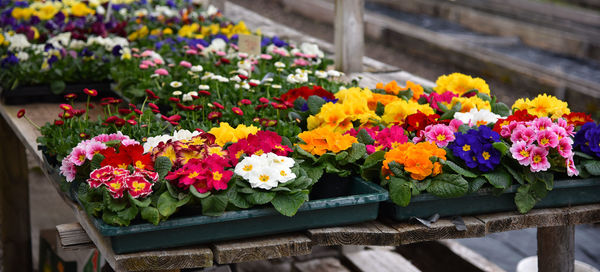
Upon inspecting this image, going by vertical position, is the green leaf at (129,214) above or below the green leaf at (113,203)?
below

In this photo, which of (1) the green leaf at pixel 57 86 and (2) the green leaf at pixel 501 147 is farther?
(1) the green leaf at pixel 57 86

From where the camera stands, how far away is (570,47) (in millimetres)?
8906

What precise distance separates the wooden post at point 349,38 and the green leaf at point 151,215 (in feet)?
7.67

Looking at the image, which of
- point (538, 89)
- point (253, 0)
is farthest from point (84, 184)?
point (253, 0)

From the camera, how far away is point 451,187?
2.14 metres

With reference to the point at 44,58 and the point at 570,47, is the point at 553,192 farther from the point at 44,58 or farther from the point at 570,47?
the point at 570,47

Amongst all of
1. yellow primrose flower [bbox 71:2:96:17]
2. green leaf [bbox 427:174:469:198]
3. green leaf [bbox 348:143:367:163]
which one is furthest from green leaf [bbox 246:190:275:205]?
yellow primrose flower [bbox 71:2:96:17]

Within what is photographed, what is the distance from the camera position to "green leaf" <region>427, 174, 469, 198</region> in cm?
213

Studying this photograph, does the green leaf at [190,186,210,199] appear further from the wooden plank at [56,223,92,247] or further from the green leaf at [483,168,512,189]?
the green leaf at [483,168,512,189]

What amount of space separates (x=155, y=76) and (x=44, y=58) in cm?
84

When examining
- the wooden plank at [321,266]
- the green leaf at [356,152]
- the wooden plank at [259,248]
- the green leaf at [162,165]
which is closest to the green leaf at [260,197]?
the wooden plank at [259,248]

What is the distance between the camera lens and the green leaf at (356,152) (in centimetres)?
224

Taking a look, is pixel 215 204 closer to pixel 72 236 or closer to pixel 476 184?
pixel 72 236

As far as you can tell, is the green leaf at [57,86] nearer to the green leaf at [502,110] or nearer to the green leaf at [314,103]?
the green leaf at [314,103]
